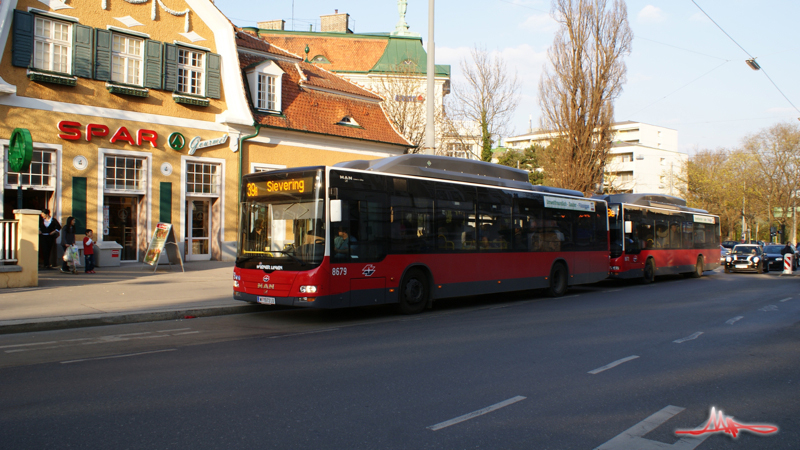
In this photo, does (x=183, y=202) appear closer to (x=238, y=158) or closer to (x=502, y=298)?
(x=238, y=158)

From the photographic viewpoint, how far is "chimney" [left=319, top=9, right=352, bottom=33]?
186 feet

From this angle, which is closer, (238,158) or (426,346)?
(426,346)

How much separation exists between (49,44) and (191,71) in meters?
4.44

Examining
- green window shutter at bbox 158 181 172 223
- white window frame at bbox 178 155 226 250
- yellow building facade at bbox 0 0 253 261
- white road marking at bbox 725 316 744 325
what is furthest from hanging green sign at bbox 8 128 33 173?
white road marking at bbox 725 316 744 325

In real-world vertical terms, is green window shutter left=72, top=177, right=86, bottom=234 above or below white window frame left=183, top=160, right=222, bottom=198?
below

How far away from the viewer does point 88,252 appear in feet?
55.4

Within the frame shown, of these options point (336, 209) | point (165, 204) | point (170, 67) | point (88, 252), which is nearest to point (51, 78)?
point (170, 67)

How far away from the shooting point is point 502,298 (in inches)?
647

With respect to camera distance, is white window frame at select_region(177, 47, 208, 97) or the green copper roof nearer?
white window frame at select_region(177, 47, 208, 97)

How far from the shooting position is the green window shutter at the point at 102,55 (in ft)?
59.2

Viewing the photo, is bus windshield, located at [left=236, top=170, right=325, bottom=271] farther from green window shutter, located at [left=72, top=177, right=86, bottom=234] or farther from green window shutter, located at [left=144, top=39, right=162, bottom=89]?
green window shutter, located at [left=144, top=39, right=162, bottom=89]

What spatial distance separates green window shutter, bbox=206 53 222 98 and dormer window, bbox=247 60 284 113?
1751 mm

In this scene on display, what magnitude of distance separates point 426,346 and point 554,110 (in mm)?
26097

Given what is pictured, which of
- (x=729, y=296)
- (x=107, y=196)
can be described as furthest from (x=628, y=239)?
(x=107, y=196)
